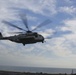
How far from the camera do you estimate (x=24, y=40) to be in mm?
68562

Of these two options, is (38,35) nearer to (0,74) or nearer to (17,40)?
(17,40)

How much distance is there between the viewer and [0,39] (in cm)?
7494

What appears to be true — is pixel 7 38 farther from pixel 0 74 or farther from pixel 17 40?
pixel 0 74

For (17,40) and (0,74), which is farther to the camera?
(0,74)

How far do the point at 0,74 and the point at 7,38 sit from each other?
407 inches

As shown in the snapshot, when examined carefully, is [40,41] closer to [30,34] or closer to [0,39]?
[30,34]

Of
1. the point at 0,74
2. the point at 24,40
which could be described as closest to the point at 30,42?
the point at 24,40

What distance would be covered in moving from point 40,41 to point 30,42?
8.92 feet

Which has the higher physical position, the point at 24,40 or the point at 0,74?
the point at 24,40

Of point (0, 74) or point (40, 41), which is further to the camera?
point (0, 74)

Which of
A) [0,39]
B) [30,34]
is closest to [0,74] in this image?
[0,39]

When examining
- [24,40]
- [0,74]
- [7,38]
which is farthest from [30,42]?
[0,74]

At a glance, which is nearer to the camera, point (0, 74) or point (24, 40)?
point (24, 40)

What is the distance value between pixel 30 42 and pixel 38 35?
12.2 ft
